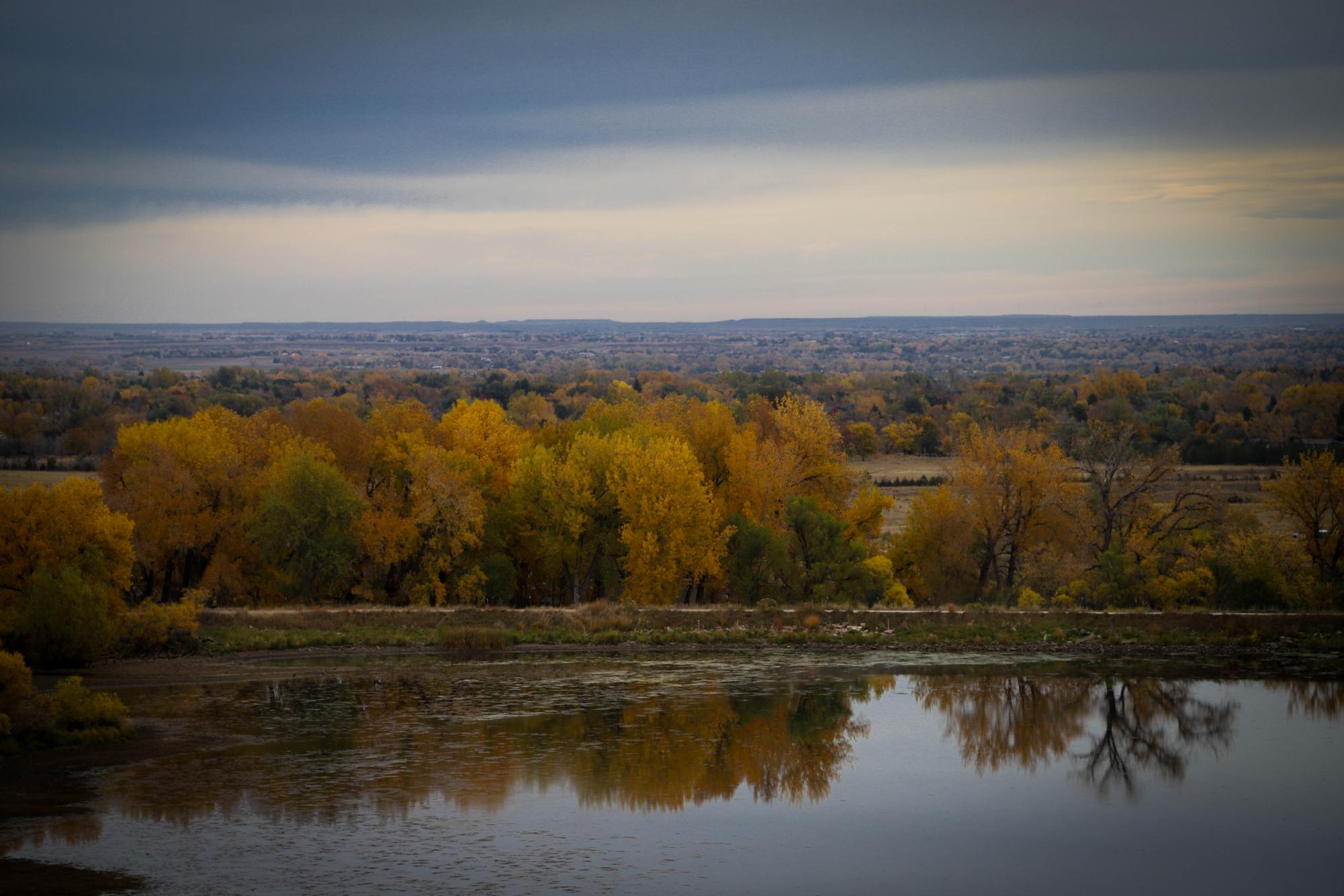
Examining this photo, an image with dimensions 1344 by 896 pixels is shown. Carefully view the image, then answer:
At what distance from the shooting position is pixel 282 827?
68.2 ft

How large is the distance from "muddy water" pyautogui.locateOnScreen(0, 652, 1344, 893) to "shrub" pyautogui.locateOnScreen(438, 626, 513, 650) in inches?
150

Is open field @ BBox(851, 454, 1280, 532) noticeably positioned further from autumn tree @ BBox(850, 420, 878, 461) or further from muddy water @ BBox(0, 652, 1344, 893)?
muddy water @ BBox(0, 652, 1344, 893)

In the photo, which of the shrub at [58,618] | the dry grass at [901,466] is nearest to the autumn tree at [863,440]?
the dry grass at [901,466]

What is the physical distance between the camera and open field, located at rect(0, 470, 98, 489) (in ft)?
222

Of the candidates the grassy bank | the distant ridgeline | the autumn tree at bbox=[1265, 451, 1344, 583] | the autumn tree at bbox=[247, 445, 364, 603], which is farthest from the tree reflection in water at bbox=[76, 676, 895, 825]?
the distant ridgeline

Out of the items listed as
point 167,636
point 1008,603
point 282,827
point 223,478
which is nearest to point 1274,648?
point 1008,603

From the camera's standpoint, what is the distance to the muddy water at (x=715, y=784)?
18922mm

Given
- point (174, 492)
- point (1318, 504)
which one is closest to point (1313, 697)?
point (1318, 504)

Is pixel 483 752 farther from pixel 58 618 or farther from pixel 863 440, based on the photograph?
pixel 863 440

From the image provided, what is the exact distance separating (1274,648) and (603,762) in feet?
68.8

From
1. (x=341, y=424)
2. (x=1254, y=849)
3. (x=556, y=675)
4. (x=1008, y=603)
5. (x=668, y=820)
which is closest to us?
(x=1254, y=849)

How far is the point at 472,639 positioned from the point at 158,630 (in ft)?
29.0

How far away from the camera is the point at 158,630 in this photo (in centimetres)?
3559

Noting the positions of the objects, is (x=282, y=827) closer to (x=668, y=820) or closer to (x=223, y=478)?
(x=668, y=820)
